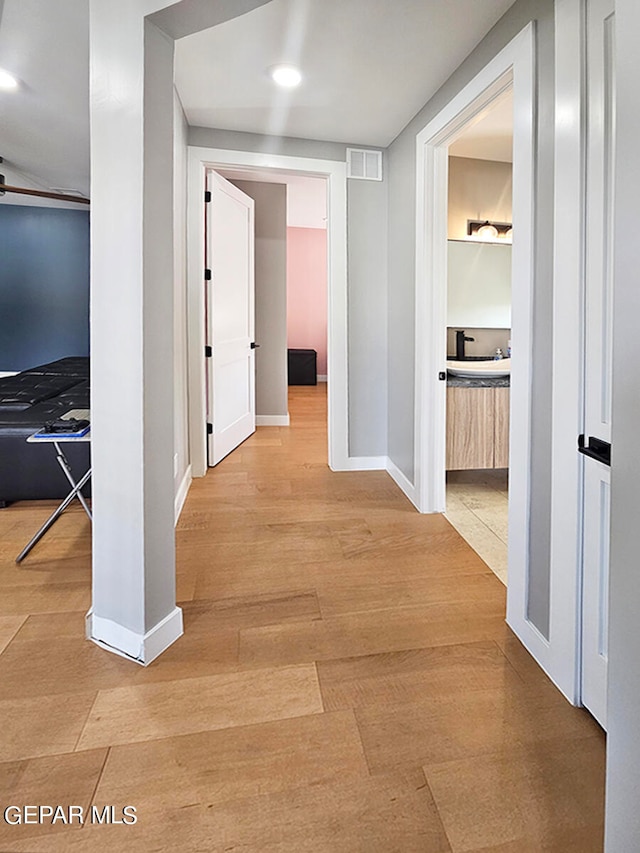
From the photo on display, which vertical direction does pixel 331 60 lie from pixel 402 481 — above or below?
above

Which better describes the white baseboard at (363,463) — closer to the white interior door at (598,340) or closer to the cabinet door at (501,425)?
the cabinet door at (501,425)

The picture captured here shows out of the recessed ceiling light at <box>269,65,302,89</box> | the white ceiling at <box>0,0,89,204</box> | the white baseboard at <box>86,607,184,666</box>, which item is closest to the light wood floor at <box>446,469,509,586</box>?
the white baseboard at <box>86,607,184,666</box>

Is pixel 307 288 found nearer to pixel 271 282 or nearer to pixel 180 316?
pixel 271 282

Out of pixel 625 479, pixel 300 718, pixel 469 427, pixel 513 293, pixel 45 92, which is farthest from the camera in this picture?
pixel 469 427

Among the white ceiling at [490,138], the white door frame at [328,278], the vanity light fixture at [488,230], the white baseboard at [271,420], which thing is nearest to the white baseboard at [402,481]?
the white door frame at [328,278]

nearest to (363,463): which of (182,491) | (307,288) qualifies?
(182,491)

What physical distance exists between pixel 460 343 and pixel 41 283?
18.6 feet

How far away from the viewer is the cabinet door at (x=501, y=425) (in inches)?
130

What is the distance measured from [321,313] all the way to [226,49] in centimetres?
725

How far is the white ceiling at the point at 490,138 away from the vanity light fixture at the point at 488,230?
45cm

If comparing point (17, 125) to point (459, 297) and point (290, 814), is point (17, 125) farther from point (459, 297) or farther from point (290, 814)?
point (290, 814)

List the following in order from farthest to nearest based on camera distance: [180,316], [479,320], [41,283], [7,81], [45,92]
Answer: [41,283]
[479,320]
[180,316]
[45,92]
[7,81]

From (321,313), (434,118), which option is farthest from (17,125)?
(321,313)

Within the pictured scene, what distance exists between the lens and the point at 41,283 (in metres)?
6.84
